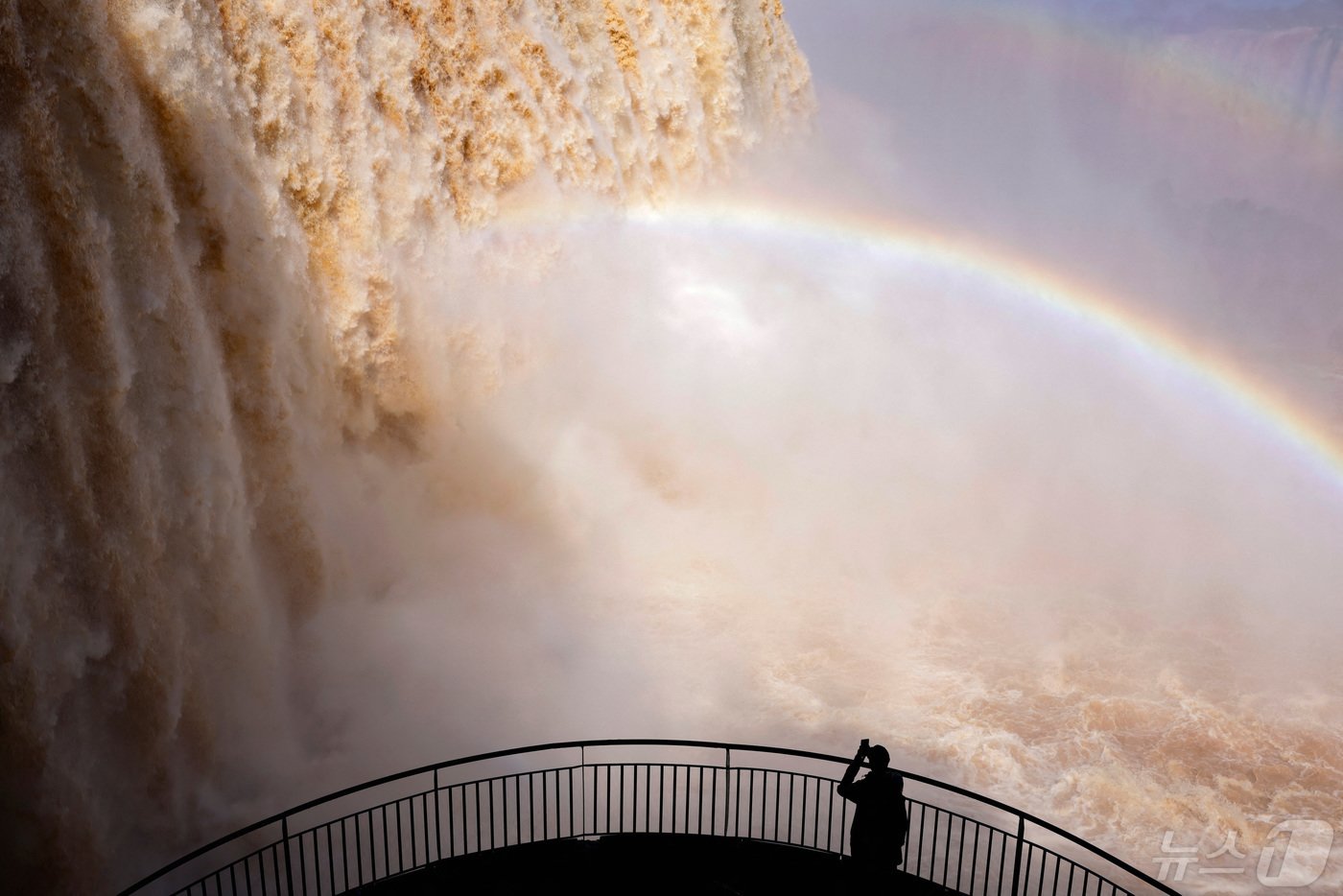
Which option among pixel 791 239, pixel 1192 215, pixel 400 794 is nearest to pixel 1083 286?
pixel 1192 215

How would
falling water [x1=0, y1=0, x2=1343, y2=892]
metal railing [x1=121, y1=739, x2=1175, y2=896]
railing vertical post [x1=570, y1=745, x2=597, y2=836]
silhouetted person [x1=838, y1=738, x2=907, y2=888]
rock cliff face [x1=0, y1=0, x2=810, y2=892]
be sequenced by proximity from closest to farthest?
silhouetted person [x1=838, y1=738, x2=907, y2=888] < railing vertical post [x1=570, y1=745, x2=597, y2=836] < rock cliff face [x1=0, y1=0, x2=810, y2=892] < falling water [x1=0, y1=0, x2=1343, y2=892] < metal railing [x1=121, y1=739, x2=1175, y2=896]

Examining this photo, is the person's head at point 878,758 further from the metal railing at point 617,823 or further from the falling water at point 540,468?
the falling water at point 540,468

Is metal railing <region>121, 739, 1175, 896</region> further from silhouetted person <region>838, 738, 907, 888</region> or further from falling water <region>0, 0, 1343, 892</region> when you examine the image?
silhouetted person <region>838, 738, 907, 888</region>

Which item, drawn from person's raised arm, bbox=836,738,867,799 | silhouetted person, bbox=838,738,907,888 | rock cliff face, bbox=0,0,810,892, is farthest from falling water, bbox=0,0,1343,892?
person's raised arm, bbox=836,738,867,799

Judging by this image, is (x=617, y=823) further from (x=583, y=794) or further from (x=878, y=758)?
(x=878, y=758)

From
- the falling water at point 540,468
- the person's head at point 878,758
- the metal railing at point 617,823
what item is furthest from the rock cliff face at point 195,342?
the person's head at point 878,758

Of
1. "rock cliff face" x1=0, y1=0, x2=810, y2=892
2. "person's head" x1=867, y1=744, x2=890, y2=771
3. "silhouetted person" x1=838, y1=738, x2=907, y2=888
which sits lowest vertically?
"silhouetted person" x1=838, y1=738, x2=907, y2=888

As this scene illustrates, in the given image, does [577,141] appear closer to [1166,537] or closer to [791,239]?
[791,239]
